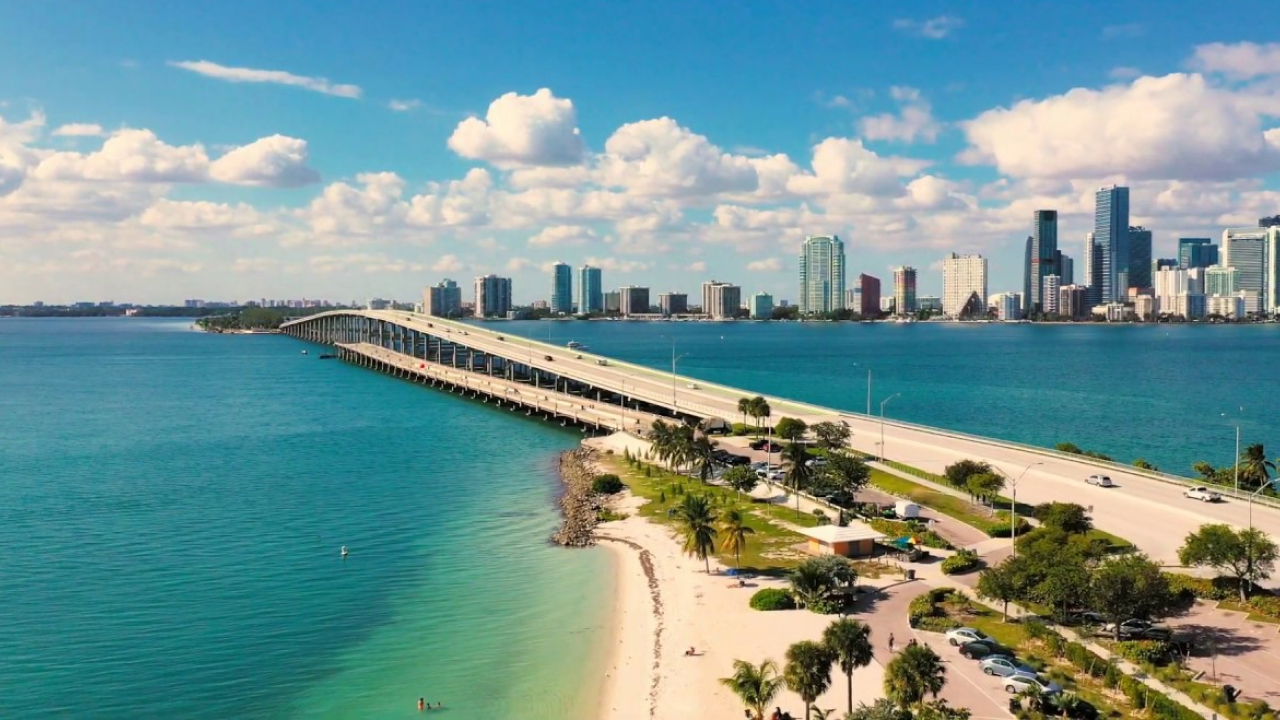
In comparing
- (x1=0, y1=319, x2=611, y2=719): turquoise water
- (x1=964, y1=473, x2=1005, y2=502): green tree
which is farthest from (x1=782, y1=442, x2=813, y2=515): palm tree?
(x1=0, y1=319, x2=611, y2=719): turquoise water

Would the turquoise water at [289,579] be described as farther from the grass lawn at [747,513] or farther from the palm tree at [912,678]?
the palm tree at [912,678]

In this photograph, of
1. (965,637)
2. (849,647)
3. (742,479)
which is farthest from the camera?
(742,479)

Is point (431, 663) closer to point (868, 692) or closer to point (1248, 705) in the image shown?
point (868, 692)

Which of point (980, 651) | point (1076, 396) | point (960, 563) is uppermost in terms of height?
point (960, 563)

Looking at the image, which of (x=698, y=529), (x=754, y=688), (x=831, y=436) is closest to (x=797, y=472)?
(x=831, y=436)

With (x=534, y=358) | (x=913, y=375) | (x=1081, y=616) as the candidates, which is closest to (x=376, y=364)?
(x=534, y=358)

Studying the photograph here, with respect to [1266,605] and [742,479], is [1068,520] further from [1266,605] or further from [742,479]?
[742,479]
